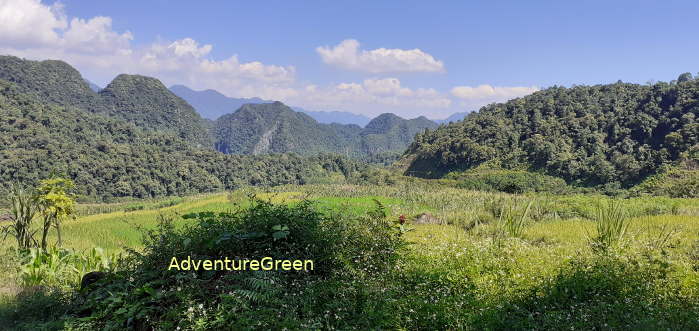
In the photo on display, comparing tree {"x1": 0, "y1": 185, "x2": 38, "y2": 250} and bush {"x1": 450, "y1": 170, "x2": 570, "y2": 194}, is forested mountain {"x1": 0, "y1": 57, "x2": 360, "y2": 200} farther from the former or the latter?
tree {"x1": 0, "y1": 185, "x2": 38, "y2": 250}

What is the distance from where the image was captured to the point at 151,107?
18500 cm

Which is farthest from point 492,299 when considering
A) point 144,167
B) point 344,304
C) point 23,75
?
point 23,75

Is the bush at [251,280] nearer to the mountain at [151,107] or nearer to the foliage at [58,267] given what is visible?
the foliage at [58,267]

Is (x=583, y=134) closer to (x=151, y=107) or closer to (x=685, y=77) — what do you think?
(x=685, y=77)

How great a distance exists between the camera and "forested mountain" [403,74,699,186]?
4784cm

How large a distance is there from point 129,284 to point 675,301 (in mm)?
6025

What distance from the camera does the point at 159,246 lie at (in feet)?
16.6

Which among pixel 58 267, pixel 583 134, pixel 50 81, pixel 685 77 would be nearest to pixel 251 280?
pixel 58 267

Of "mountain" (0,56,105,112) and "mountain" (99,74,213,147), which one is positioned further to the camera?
"mountain" (99,74,213,147)

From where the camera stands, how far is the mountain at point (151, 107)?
178 m

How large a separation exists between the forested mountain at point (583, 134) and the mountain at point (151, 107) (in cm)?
13974

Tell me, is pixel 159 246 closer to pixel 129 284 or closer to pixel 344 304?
pixel 129 284

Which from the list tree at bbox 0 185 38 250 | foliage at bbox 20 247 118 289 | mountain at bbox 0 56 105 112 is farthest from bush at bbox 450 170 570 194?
mountain at bbox 0 56 105 112

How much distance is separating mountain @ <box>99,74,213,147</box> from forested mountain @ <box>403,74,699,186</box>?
458 ft
